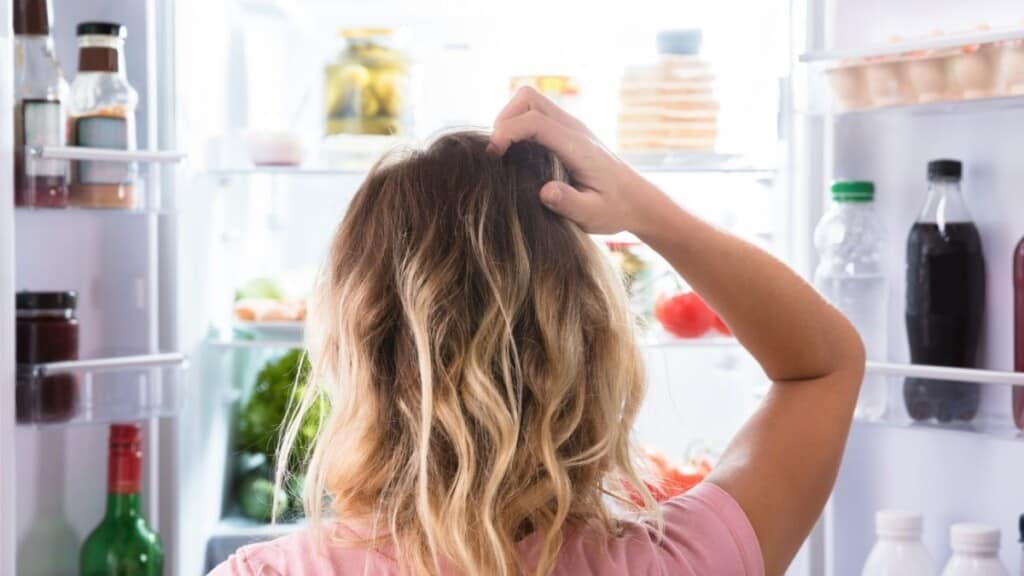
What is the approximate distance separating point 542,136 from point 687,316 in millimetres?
1368

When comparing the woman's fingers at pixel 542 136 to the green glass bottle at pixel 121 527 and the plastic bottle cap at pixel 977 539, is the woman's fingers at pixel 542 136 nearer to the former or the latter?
the plastic bottle cap at pixel 977 539

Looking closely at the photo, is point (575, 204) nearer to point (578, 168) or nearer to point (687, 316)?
point (578, 168)

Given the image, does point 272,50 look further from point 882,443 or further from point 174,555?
point 882,443

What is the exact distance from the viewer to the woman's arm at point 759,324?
0.95 meters

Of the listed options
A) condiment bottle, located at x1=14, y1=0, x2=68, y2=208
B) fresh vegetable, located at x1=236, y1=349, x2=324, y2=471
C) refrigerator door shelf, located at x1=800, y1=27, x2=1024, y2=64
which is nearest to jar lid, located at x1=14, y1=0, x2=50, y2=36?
condiment bottle, located at x1=14, y1=0, x2=68, y2=208

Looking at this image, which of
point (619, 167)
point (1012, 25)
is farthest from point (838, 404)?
point (1012, 25)

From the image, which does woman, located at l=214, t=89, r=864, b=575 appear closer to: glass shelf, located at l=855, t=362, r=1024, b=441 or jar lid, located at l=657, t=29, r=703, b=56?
glass shelf, located at l=855, t=362, r=1024, b=441

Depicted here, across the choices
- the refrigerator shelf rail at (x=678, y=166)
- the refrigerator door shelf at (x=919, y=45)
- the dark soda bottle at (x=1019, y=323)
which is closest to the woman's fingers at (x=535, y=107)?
the refrigerator door shelf at (x=919, y=45)

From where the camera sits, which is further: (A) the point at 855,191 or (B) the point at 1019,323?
(A) the point at 855,191

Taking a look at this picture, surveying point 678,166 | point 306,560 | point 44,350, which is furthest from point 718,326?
point 306,560

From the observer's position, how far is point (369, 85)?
224cm

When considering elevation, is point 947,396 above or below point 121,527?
above

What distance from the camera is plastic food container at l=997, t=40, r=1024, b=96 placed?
4.88ft

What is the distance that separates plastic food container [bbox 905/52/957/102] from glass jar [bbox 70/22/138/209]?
106 centimetres
